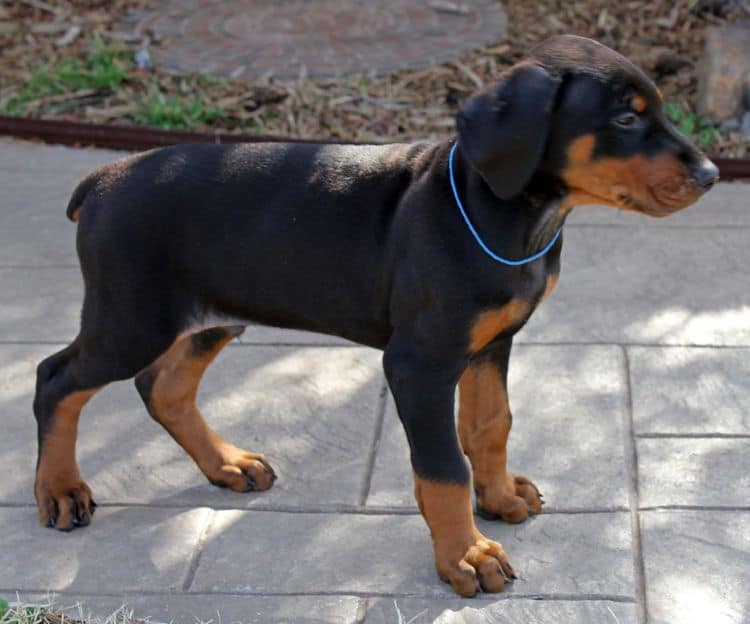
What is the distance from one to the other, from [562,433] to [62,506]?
1950 millimetres

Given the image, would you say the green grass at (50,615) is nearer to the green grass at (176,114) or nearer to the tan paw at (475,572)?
the tan paw at (475,572)

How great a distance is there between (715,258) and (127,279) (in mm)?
3292

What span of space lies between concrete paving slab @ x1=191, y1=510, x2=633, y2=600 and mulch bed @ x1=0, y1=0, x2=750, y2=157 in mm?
3783

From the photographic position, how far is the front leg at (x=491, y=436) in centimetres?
423

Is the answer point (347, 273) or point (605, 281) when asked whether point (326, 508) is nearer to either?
point (347, 273)

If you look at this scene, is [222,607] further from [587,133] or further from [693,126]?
[693,126]

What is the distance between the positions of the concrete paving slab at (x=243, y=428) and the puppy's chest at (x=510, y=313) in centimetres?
107

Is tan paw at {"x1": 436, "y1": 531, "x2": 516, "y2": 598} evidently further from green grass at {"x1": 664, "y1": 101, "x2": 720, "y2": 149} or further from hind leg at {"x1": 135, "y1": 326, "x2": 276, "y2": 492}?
green grass at {"x1": 664, "y1": 101, "x2": 720, "y2": 149}

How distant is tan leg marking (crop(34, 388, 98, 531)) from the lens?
441 cm

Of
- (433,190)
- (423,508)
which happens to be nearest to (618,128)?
(433,190)

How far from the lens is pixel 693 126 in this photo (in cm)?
764

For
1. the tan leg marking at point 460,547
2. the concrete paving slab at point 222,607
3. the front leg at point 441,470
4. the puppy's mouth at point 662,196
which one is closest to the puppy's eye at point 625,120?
the puppy's mouth at point 662,196

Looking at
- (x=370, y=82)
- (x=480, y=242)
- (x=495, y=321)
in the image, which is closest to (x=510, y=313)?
(x=495, y=321)

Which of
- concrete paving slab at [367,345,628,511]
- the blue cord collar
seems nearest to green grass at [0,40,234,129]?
concrete paving slab at [367,345,628,511]
